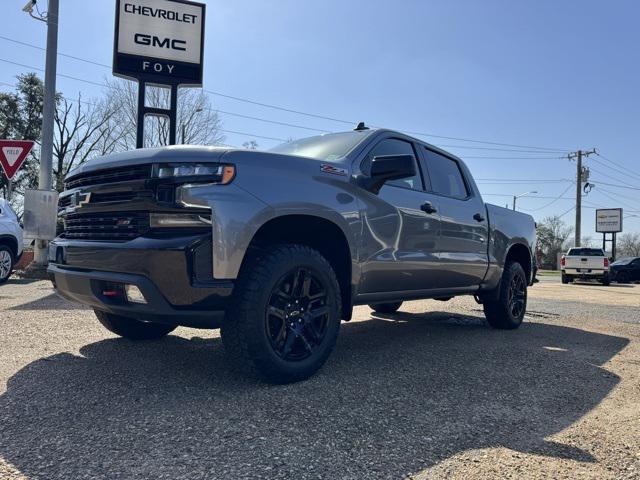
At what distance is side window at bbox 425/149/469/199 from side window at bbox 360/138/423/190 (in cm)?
34

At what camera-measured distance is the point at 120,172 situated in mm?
3244

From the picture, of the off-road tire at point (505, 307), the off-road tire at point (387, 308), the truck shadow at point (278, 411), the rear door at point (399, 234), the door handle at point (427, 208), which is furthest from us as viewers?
the off-road tire at point (387, 308)

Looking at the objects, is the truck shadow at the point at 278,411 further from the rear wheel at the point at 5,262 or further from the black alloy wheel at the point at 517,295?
the rear wheel at the point at 5,262

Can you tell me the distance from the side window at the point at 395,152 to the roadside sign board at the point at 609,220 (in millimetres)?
50836

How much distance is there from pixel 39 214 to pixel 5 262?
3.56 ft

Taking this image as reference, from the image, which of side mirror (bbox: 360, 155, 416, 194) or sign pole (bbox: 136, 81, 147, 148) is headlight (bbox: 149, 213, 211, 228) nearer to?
side mirror (bbox: 360, 155, 416, 194)

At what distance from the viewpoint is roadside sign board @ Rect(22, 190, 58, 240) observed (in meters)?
10.0

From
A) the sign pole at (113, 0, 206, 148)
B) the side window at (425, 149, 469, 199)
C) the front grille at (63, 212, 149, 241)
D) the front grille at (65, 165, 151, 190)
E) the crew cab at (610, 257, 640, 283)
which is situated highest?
the sign pole at (113, 0, 206, 148)

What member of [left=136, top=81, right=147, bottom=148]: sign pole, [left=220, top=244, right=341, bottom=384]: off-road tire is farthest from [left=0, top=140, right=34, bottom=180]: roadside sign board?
[left=220, top=244, right=341, bottom=384]: off-road tire

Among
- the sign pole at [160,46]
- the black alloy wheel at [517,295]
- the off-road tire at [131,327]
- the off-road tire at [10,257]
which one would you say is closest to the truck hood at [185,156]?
the off-road tire at [131,327]

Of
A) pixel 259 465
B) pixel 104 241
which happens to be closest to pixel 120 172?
pixel 104 241

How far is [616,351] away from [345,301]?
3.09 meters

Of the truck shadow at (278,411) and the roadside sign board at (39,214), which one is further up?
the roadside sign board at (39,214)

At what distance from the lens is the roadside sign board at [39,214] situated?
10023 millimetres
